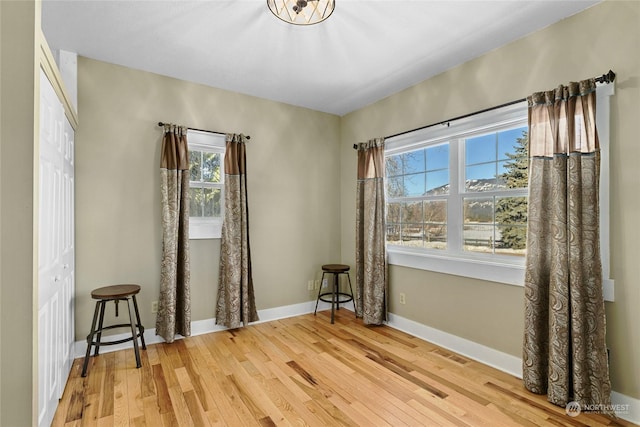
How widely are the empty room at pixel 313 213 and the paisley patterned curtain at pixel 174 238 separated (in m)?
0.02

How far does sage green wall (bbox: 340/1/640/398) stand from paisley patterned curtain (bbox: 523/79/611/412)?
147mm

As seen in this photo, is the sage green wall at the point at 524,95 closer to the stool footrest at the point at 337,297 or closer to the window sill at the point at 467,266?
the window sill at the point at 467,266

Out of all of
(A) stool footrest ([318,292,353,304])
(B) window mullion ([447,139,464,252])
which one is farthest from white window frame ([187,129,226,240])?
(B) window mullion ([447,139,464,252])

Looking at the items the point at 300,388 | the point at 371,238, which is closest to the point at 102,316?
the point at 300,388

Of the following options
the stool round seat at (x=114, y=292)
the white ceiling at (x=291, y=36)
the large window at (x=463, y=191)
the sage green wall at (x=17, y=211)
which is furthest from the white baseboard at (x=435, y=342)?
the white ceiling at (x=291, y=36)

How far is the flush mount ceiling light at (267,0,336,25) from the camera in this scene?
78.8 inches

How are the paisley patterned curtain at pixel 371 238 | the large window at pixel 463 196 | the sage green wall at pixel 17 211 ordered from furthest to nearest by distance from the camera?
the paisley patterned curtain at pixel 371 238 < the large window at pixel 463 196 < the sage green wall at pixel 17 211

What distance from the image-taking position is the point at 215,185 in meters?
3.58

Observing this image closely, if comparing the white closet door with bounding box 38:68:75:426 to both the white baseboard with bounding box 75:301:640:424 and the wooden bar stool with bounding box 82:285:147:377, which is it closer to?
the wooden bar stool with bounding box 82:285:147:377

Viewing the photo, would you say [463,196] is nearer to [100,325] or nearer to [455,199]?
[455,199]

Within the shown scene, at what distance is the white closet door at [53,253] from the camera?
168 centimetres

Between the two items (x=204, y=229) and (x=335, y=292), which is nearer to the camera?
(x=204, y=229)

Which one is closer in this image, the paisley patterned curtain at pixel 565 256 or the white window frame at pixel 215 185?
the paisley patterned curtain at pixel 565 256

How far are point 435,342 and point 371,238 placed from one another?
1260 mm
